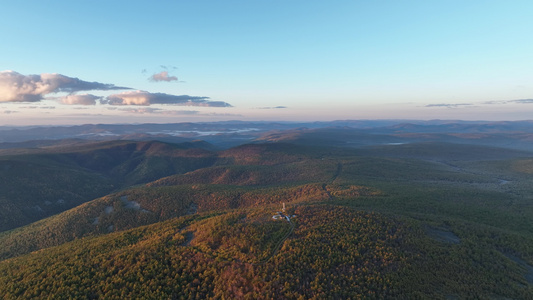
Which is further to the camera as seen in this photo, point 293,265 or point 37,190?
point 37,190

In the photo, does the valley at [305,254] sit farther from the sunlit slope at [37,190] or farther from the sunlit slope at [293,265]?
the sunlit slope at [37,190]

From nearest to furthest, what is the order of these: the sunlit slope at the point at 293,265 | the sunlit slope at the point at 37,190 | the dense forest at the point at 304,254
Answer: the sunlit slope at the point at 293,265 < the dense forest at the point at 304,254 < the sunlit slope at the point at 37,190

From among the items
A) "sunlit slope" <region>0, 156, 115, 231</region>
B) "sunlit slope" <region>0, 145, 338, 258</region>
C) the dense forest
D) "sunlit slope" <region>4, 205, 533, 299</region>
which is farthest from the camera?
"sunlit slope" <region>0, 156, 115, 231</region>

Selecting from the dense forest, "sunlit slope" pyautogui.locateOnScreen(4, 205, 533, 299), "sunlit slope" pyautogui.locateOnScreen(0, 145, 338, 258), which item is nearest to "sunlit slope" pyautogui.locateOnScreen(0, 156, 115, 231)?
"sunlit slope" pyautogui.locateOnScreen(0, 145, 338, 258)

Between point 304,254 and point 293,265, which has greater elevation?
point 304,254

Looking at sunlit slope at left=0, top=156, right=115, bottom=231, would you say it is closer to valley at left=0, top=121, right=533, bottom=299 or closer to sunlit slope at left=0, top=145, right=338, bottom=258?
sunlit slope at left=0, top=145, right=338, bottom=258

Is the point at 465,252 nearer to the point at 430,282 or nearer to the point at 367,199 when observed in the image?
the point at 430,282

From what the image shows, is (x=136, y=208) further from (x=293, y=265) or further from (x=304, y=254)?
(x=293, y=265)

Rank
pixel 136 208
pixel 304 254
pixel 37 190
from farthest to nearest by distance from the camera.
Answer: pixel 37 190 < pixel 136 208 < pixel 304 254

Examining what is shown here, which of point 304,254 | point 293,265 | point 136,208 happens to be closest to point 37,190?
point 136,208

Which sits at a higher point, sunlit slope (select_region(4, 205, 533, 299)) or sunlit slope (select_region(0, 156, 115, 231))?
sunlit slope (select_region(4, 205, 533, 299))

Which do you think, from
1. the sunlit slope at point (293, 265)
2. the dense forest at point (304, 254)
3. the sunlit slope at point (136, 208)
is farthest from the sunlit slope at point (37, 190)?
the sunlit slope at point (293, 265)
